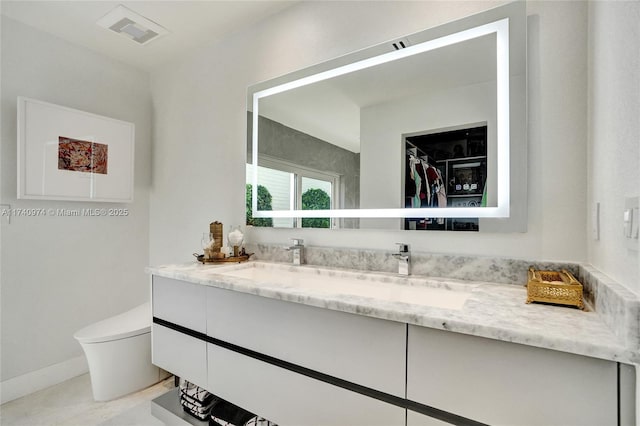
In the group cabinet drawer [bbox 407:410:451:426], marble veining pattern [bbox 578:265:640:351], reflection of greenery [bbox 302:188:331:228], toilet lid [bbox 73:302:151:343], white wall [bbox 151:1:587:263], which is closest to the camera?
marble veining pattern [bbox 578:265:640:351]

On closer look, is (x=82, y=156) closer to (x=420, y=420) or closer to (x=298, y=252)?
(x=298, y=252)

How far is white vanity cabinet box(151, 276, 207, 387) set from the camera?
57.9 inches

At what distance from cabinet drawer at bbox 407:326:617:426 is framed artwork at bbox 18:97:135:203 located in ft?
7.98

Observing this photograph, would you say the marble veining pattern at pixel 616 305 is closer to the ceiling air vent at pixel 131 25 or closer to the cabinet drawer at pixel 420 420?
the cabinet drawer at pixel 420 420

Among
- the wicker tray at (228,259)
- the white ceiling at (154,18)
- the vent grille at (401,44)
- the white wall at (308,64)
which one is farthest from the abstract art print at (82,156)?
the vent grille at (401,44)

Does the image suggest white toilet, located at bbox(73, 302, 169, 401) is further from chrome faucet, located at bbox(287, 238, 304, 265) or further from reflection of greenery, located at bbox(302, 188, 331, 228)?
reflection of greenery, located at bbox(302, 188, 331, 228)

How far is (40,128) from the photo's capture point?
2.10m

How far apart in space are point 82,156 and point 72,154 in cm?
6

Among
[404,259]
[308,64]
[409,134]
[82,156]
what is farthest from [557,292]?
[82,156]

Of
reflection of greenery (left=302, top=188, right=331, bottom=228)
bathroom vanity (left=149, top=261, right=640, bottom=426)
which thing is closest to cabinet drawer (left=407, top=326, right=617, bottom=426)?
bathroom vanity (left=149, top=261, right=640, bottom=426)

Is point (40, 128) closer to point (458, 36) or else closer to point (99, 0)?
point (99, 0)

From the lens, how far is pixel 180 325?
5.15 feet

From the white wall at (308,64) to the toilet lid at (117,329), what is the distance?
53 cm

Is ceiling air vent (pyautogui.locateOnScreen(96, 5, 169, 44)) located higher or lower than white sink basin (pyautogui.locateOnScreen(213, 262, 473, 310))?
higher
